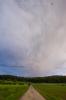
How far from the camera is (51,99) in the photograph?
56000mm

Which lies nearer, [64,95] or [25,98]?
[25,98]

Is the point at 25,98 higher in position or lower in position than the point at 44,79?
lower

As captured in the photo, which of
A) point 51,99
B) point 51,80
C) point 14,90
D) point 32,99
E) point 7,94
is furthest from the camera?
point 51,80

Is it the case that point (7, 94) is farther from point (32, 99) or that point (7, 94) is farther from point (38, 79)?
point (38, 79)

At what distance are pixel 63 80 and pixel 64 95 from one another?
62846mm

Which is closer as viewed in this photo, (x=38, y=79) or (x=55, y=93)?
(x=55, y=93)

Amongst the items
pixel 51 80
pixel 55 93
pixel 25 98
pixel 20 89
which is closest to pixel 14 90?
pixel 20 89

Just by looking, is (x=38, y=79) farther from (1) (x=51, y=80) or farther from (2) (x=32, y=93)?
(2) (x=32, y=93)

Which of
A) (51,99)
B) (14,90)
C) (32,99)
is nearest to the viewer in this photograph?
(32,99)

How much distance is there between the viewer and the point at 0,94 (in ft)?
209

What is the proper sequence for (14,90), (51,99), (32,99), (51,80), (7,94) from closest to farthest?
(32,99) → (51,99) → (7,94) → (14,90) → (51,80)

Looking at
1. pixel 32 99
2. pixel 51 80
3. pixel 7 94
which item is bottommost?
pixel 32 99

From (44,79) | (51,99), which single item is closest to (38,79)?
(44,79)

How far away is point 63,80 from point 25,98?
87814 mm
